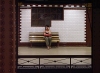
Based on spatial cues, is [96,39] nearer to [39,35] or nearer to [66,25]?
[39,35]

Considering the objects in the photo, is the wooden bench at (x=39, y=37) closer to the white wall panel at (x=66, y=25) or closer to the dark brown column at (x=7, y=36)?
the white wall panel at (x=66, y=25)

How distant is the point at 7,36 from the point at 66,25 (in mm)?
13019

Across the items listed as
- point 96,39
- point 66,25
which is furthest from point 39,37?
point 96,39

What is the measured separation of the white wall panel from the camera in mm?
14552

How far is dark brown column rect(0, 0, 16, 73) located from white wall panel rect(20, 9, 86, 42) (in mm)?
12749

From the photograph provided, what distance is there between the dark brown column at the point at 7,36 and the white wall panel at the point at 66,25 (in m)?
12.7

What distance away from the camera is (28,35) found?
14.4 meters

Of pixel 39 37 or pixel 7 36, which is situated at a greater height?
pixel 7 36

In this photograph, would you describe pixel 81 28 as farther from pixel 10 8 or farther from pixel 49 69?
pixel 10 8

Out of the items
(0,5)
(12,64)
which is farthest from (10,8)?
(12,64)

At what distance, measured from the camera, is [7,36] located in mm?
1800

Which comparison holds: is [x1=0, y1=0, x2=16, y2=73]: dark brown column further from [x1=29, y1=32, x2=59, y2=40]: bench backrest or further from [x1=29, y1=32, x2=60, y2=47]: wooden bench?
[x1=29, y1=32, x2=59, y2=40]: bench backrest

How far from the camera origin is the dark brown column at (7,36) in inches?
70.4

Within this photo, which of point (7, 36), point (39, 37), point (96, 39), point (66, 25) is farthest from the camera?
point (66, 25)
